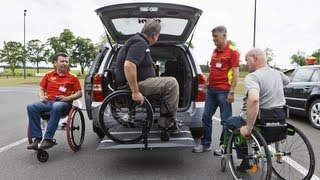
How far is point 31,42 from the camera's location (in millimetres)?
77812

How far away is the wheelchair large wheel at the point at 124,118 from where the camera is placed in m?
4.30

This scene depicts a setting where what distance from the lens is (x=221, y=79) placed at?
5125 mm

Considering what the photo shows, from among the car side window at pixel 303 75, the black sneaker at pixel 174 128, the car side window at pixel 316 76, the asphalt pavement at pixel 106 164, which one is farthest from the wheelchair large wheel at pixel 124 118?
the car side window at pixel 303 75

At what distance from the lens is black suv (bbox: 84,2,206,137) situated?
4.54 meters

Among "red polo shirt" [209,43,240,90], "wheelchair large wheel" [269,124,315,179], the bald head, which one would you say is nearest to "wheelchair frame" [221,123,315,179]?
"wheelchair large wheel" [269,124,315,179]

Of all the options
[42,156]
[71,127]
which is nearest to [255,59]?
[71,127]

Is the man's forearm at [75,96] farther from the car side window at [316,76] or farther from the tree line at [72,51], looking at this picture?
the tree line at [72,51]

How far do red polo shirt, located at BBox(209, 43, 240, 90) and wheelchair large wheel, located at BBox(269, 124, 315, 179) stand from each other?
1284 millimetres

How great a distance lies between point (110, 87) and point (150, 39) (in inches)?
39.4

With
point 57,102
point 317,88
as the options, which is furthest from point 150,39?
point 317,88

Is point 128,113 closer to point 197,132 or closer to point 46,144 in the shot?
point 46,144

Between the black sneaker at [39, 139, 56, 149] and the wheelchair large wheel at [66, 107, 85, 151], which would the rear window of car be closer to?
the wheelchair large wheel at [66, 107, 85, 151]

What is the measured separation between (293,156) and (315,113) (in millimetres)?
3662

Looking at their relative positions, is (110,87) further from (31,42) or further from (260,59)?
(31,42)
